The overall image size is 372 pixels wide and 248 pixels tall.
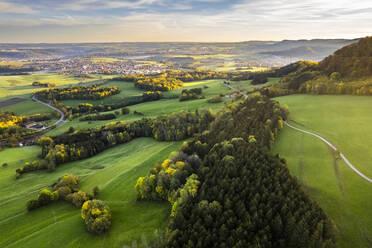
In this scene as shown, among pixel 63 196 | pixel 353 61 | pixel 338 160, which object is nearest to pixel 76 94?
pixel 63 196

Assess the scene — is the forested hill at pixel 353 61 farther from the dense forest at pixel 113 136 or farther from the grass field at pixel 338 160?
the dense forest at pixel 113 136

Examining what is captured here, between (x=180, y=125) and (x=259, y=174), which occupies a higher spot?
(x=259, y=174)

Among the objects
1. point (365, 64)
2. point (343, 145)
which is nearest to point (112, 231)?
point (343, 145)

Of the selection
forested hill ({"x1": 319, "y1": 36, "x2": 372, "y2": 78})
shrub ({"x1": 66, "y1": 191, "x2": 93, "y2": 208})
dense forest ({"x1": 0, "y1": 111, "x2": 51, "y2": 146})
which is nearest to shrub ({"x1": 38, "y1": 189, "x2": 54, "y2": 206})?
shrub ({"x1": 66, "y1": 191, "x2": 93, "y2": 208})

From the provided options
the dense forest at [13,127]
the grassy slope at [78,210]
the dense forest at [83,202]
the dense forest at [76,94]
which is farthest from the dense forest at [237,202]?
the dense forest at [76,94]

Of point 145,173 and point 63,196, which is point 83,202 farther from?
point 145,173

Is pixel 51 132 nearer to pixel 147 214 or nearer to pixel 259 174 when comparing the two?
pixel 147 214
